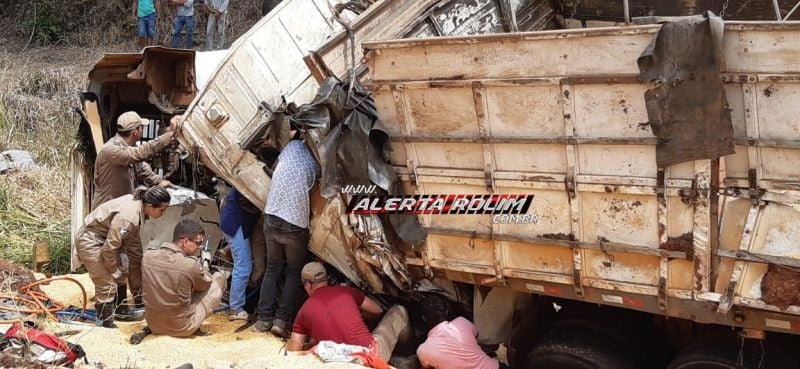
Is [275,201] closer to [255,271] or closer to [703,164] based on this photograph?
[255,271]

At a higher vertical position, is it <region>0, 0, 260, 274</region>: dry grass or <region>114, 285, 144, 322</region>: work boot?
<region>0, 0, 260, 274</region>: dry grass

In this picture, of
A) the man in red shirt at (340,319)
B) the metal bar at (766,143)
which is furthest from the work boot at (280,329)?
the metal bar at (766,143)

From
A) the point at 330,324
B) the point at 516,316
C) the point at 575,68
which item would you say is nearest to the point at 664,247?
the point at 575,68

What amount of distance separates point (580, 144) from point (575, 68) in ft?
1.22

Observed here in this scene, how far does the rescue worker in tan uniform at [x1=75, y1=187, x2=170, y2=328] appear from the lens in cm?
612

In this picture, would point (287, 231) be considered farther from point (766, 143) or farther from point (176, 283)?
point (766, 143)

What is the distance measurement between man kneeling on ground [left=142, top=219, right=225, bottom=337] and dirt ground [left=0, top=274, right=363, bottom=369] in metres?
0.11

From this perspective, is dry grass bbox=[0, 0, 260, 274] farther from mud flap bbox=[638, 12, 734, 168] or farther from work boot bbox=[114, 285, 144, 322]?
mud flap bbox=[638, 12, 734, 168]

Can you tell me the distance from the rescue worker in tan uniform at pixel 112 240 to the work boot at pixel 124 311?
0.04 meters

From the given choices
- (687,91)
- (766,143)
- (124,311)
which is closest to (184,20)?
(124,311)

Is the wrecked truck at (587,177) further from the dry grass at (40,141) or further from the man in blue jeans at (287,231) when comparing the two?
the dry grass at (40,141)

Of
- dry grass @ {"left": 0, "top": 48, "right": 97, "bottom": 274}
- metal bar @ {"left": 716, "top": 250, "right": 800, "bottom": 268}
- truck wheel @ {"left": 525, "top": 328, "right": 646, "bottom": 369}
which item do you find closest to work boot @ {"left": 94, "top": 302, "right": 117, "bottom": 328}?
dry grass @ {"left": 0, "top": 48, "right": 97, "bottom": 274}

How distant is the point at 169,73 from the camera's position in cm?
745

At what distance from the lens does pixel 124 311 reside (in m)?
6.45
